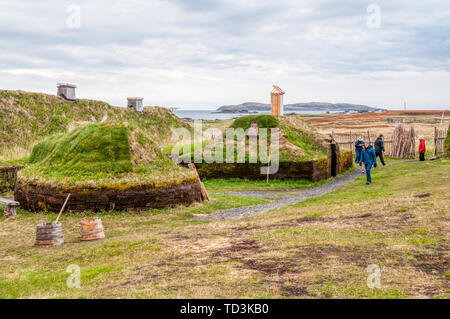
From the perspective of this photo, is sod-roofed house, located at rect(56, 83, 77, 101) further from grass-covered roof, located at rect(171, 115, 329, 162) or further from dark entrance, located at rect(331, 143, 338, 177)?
dark entrance, located at rect(331, 143, 338, 177)

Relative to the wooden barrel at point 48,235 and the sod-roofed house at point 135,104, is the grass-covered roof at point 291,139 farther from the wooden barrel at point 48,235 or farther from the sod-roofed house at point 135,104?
the sod-roofed house at point 135,104

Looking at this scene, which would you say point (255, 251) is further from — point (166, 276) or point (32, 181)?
point (32, 181)

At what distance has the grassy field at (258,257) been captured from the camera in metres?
6.46

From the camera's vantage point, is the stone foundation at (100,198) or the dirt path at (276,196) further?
the dirt path at (276,196)

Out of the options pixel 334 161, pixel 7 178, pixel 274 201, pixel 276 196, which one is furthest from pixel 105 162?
pixel 334 161

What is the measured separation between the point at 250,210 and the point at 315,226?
5880mm

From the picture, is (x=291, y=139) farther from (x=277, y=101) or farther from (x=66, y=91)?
(x=66, y=91)

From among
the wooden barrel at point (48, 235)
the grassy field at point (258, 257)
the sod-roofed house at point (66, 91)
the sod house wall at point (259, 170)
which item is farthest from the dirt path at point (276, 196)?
the sod-roofed house at point (66, 91)

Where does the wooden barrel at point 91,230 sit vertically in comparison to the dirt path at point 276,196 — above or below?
above

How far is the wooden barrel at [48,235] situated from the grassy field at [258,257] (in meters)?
0.31

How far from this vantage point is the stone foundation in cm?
1529

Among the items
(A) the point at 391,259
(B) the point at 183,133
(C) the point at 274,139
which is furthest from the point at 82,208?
(B) the point at 183,133

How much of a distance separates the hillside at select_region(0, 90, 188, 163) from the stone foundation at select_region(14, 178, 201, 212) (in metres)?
10.8

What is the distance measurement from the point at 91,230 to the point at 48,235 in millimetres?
1057
